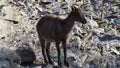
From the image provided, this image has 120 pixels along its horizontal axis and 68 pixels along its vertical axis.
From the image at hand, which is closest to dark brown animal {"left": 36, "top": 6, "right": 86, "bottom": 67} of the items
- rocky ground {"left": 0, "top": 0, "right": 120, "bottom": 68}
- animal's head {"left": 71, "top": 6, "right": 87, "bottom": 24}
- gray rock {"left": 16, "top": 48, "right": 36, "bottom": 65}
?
animal's head {"left": 71, "top": 6, "right": 87, "bottom": 24}

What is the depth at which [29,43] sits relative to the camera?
559 inches

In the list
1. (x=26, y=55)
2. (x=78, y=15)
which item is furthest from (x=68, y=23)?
(x=26, y=55)

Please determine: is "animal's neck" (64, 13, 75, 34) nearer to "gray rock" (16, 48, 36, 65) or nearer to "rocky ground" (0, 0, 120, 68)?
"rocky ground" (0, 0, 120, 68)

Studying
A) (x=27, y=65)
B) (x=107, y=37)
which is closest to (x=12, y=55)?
(x=27, y=65)

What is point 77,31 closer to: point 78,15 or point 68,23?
point 68,23

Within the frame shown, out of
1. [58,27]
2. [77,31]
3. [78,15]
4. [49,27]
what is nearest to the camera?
[78,15]

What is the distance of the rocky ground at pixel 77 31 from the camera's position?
1370 centimetres

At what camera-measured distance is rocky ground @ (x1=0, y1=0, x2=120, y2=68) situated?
13.7m

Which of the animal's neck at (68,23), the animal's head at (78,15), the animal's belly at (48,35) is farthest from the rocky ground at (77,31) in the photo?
the animal's head at (78,15)

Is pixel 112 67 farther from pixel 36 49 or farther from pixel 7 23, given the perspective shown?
pixel 7 23

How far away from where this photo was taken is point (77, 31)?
15.5m

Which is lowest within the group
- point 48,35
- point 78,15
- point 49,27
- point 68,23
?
point 48,35

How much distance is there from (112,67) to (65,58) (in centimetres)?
Answer: 152

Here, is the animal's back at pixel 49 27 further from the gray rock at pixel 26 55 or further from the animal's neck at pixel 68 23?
the gray rock at pixel 26 55
